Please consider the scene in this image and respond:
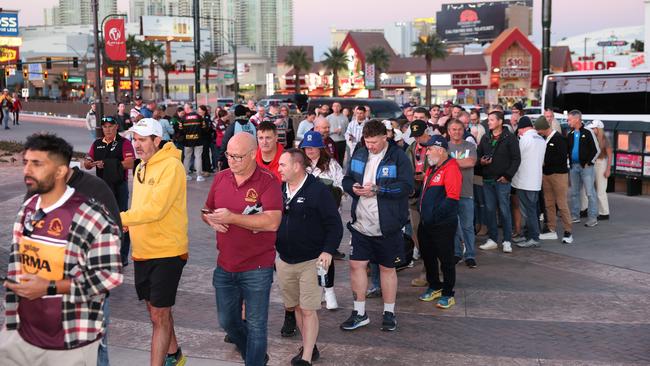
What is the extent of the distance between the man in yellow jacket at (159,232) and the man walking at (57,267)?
1.60m

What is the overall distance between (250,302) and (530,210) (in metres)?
6.61

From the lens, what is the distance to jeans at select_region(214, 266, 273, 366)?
18.4ft

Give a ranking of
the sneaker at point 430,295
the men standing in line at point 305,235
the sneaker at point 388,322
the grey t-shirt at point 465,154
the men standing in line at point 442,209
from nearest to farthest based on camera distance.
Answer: the men standing in line at point 305,235
the sneaker at point 388,322
the men standing in line at point 442,209
the sneaker at point 430,295
the grey t-shirt at point 465,154

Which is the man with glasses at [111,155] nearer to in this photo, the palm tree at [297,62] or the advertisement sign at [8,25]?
the advertisement sign at [8,25]

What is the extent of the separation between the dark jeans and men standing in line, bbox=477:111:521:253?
2.85 meters

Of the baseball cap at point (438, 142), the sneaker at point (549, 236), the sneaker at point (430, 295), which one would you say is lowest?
the sneaker at point (430, 295)

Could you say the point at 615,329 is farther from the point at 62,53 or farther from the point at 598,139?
the point at 62,53

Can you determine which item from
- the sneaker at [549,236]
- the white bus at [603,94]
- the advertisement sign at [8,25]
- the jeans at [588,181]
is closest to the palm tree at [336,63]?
the advertisement sign at [8,25]

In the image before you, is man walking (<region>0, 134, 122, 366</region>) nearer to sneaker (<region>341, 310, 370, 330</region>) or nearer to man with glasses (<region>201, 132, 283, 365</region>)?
man with glasses (<region>201, 132, 283, 365</region>)

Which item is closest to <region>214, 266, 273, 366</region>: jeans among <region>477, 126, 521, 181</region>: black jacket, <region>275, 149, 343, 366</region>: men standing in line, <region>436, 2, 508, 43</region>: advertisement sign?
<region>275, 149, 343, 366</region>: men standing in line

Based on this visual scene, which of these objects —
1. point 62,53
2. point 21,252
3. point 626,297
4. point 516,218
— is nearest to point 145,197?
point 21,252

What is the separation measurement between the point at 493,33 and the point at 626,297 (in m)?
104

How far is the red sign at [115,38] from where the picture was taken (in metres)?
31.5

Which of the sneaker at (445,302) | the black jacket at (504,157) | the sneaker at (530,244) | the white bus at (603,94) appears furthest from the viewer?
the white bus at (603,94)
